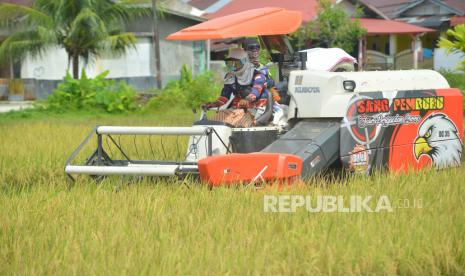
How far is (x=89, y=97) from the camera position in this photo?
74.7 feet

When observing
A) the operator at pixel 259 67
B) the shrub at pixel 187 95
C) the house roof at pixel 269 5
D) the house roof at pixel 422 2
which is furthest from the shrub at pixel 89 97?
the house roof at pixel 422 2

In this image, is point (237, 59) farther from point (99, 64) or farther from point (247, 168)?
point (99, 64)

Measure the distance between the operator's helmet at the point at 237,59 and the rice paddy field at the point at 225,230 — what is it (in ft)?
4.39

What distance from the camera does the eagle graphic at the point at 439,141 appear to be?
29.4ft

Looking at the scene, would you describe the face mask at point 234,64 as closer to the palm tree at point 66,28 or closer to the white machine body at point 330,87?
the white machine body at point 330,87

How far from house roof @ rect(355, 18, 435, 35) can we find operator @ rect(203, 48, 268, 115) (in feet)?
84.4

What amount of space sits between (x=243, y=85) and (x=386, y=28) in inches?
1073

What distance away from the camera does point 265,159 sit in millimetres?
7566

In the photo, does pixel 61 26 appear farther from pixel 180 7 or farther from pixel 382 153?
pixel 382 153

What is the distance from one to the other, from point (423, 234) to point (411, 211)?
0.87 meters

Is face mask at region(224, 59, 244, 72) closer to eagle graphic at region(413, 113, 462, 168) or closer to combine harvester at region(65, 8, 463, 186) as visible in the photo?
combine harvester at region(65, 8, 463, 186)

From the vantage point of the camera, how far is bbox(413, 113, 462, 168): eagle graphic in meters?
8.95

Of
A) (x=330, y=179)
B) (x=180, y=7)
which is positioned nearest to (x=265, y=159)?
(x=330, y=179)

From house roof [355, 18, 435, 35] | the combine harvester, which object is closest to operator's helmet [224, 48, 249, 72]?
the combine harvester
